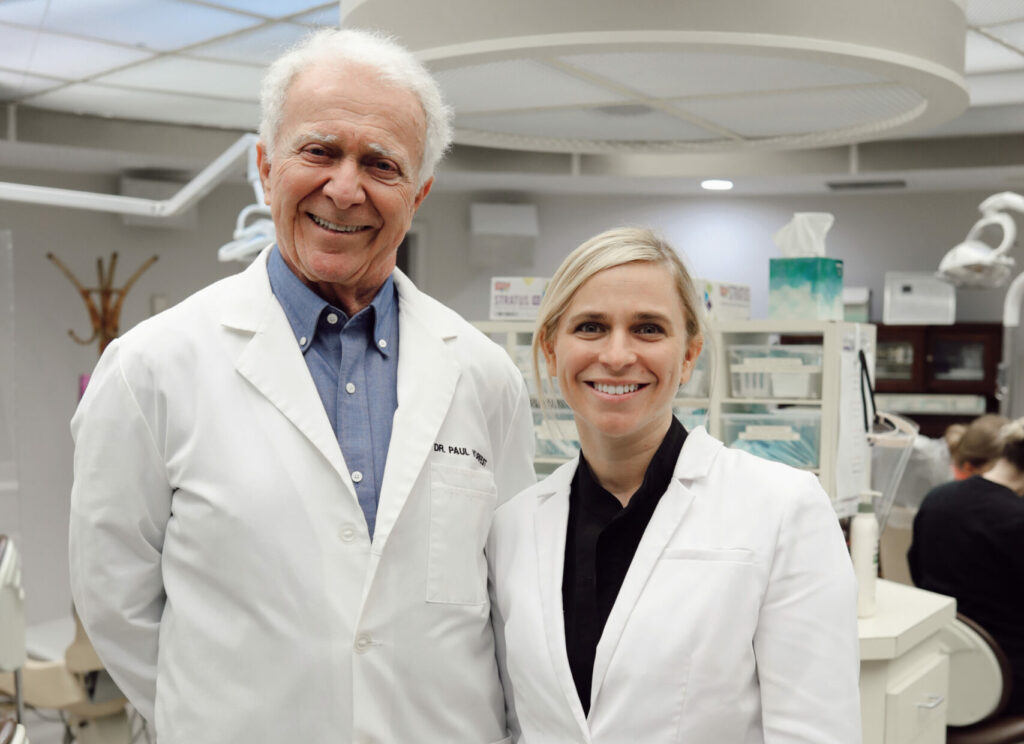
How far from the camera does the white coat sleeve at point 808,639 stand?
4.49ft

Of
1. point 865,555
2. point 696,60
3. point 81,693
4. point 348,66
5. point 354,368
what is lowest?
point 81,693

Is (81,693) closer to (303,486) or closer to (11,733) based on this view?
(11,733)

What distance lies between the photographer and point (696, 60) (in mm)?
2818

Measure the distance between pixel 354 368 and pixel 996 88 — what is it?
474cm

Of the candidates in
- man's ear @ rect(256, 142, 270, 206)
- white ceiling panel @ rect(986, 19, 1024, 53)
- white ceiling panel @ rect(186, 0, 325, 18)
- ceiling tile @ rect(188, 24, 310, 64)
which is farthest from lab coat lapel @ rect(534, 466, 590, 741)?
white ceiling panel @ rect(986, 19, 1024, 53)

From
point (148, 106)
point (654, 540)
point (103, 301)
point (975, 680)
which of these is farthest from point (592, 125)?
point (103, 301)

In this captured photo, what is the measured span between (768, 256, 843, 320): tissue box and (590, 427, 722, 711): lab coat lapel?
6.01ft

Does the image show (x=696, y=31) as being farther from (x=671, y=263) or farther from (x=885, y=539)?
(x=885, y=539)

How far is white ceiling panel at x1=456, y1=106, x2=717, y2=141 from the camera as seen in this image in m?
3.65

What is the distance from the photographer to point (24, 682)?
334 cm

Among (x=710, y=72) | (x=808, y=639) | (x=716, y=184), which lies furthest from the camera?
(x=716, y=184)

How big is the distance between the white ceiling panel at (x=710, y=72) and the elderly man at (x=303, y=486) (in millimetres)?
1336

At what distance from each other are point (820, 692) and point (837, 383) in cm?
200

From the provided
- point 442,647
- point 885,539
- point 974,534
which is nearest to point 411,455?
point 442,647
